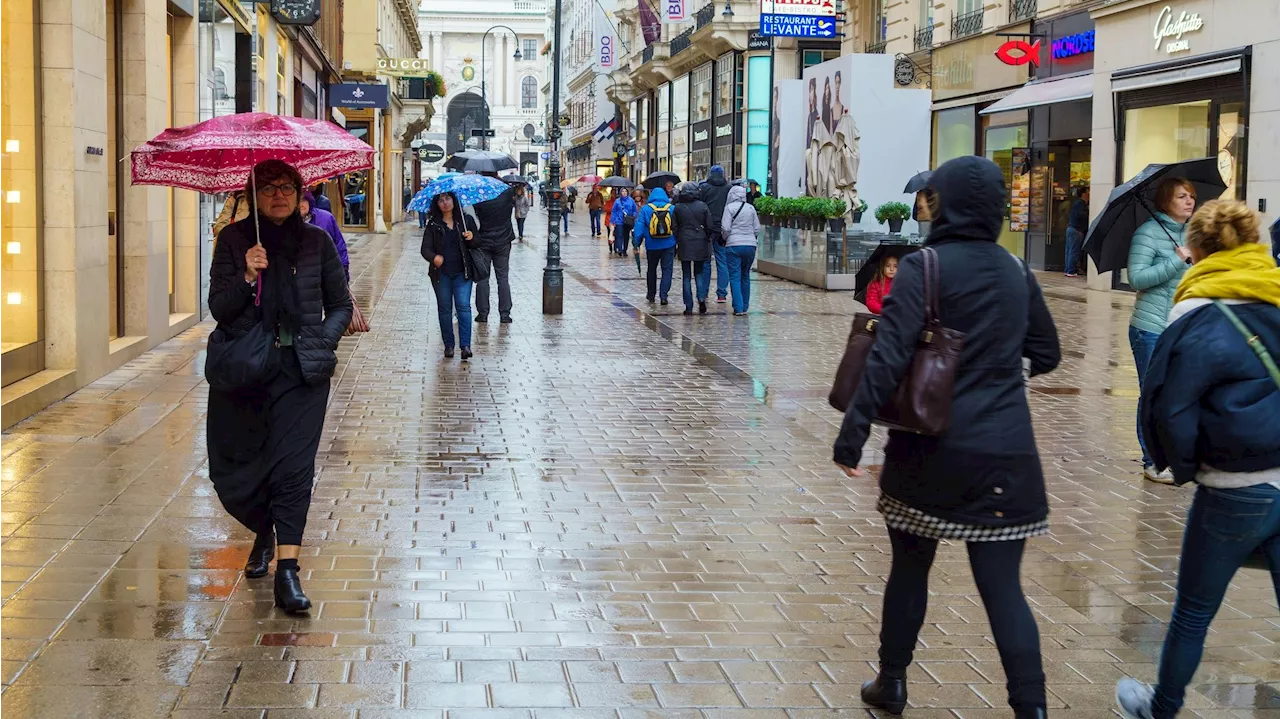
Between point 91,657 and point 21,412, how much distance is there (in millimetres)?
5060

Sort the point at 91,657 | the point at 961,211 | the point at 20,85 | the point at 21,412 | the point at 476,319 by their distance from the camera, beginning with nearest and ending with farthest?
the point at 961,211 → the point at 91,657 → the point at 21,412 → the point at 20,85 → the point at 476,319

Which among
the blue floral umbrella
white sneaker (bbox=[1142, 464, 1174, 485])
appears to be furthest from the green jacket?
the blue floral umbrella

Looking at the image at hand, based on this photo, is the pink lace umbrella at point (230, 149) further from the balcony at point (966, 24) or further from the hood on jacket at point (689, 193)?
the balcony at point (966, 24)

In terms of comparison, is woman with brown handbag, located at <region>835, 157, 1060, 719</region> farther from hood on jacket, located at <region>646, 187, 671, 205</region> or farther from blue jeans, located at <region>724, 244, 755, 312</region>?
hood on jacket, located at <region>646, 187, 671, 205</region>

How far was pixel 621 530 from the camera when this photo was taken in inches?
272

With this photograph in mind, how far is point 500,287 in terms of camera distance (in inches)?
651

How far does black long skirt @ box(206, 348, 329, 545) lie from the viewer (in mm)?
5562

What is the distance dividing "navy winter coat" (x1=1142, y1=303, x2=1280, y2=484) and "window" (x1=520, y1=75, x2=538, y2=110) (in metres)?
143

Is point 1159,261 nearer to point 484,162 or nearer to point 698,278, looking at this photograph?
point 698,278

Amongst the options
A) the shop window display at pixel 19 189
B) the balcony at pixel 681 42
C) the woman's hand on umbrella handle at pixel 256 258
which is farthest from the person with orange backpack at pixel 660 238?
the balcony at pixel 681 42

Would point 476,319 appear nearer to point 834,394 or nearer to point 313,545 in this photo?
point 313,545

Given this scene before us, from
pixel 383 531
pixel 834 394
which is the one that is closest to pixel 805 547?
pixel 383 531

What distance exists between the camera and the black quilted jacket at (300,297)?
5.57 m

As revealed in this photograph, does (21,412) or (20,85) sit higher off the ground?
(20,85)
